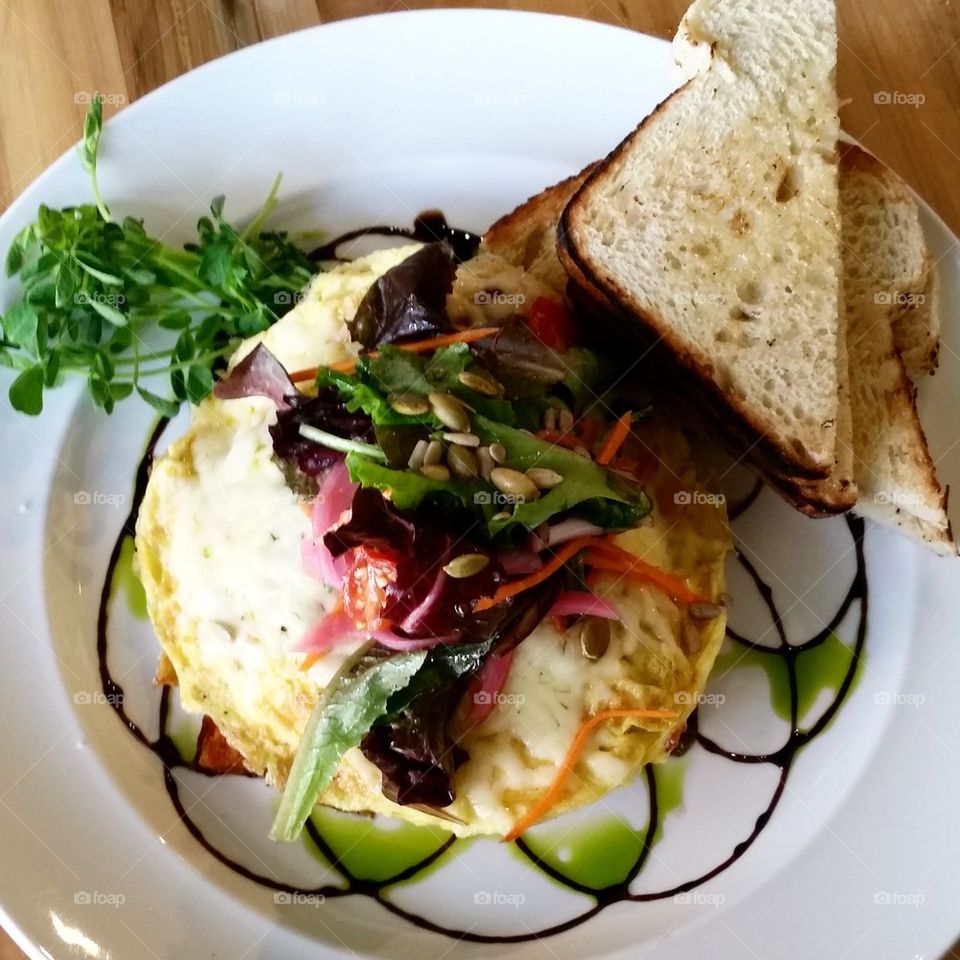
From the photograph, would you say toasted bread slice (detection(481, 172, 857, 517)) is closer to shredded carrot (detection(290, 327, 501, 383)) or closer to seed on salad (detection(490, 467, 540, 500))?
shredded carrot (detection(290, 327, 501, 383))

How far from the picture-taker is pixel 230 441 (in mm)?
2531

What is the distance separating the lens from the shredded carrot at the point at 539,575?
2051 mm

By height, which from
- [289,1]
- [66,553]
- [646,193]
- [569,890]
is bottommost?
[569,890]

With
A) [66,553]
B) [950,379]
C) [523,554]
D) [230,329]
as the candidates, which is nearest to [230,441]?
[230,329]

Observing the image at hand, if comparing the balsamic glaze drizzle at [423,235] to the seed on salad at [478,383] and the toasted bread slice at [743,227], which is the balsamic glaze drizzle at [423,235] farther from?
the seed on salad at [478,383]

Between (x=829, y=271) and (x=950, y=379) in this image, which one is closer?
(x=829, y=271)

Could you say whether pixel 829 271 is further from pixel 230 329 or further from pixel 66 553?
pixel 66 553

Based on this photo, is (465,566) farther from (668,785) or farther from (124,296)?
(124,296)

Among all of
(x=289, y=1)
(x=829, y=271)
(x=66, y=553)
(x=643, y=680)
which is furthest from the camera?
(x=289, y=1)

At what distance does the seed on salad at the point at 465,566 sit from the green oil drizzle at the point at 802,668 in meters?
1.11

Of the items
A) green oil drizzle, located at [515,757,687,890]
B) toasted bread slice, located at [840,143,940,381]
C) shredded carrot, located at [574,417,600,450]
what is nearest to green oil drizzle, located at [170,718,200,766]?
green oil drizzle, located at [515,757,687,890]

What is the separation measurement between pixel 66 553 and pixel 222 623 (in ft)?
2.61

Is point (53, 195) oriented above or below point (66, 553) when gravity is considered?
above

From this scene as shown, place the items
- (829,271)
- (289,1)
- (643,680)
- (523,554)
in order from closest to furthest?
(523,554), (643,680), (829,271), (289,1)
